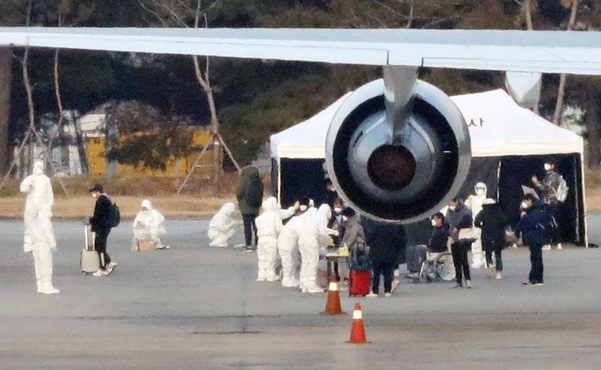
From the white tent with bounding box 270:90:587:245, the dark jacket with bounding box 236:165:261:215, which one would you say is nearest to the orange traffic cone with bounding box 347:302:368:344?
the white tent with bounding box 270:90:587:245

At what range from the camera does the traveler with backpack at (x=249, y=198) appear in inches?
1208

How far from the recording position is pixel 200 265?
27.6 meters

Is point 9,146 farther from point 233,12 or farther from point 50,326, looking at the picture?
point 50,326

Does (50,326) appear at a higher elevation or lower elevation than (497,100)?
lower

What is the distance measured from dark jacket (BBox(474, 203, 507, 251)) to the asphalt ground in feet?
1.93

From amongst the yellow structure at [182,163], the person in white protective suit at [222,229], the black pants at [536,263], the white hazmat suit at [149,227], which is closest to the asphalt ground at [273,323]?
the black pants at [536,263]

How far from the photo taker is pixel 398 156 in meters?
14.4

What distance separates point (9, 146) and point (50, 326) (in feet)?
134

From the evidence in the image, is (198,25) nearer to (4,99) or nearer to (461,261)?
(4,99)

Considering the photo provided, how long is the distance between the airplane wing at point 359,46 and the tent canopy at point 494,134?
52.9ft

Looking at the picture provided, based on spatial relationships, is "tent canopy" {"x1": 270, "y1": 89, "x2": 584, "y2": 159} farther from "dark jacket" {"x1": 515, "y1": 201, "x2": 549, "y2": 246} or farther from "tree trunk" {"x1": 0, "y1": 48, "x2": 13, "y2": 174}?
"tree trunk" {"x1": 0, "y1": 48, "x2": 13, "y2": 174}

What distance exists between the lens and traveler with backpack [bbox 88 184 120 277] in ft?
81.4

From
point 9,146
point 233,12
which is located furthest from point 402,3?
point 9,146

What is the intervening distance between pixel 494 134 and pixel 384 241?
930cm
